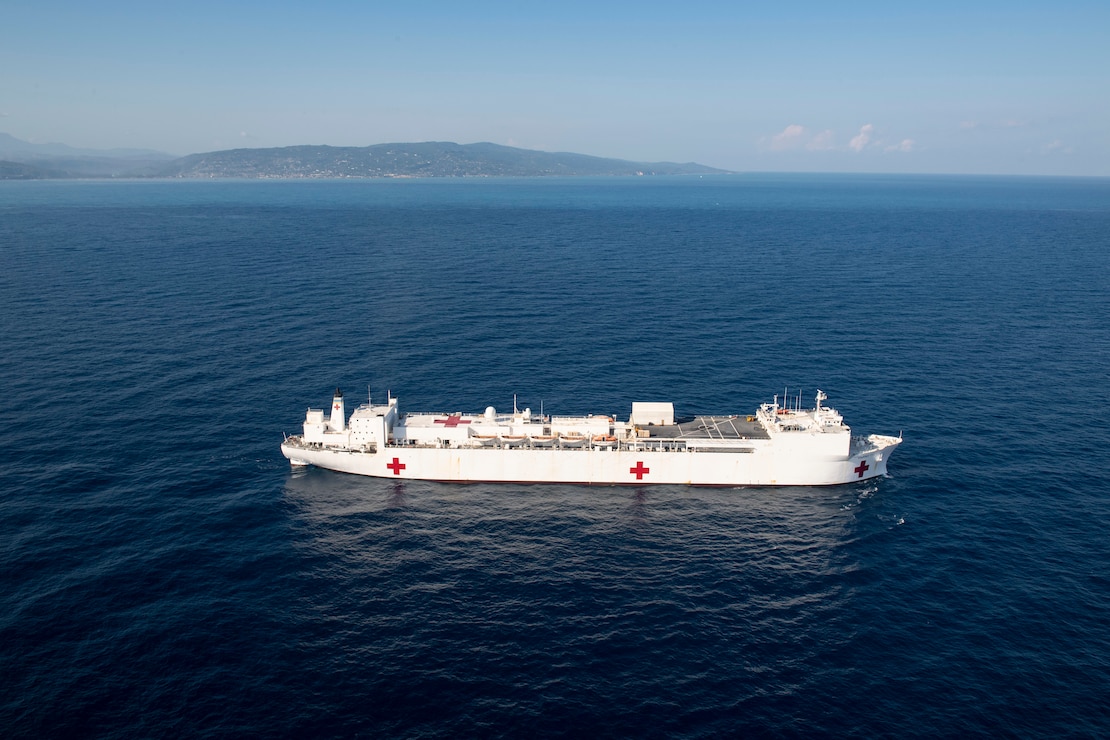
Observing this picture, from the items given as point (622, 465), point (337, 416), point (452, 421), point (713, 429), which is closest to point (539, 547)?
point (622, 465)

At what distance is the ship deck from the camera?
71.8 metres

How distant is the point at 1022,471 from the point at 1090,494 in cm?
565

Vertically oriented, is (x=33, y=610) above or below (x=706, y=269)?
below

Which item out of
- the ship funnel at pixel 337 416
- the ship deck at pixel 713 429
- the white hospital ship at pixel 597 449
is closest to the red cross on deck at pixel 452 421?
the white hospital ship at pixel 597 449

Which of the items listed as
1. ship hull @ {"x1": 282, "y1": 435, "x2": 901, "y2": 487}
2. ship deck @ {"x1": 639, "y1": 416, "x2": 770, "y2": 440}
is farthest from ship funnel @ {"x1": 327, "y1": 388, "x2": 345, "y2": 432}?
ship deck @ {"x1": 639, "y1": 416, "x2": 770, "y2": 440}

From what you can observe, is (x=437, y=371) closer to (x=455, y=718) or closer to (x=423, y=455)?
(x=423, y=455)

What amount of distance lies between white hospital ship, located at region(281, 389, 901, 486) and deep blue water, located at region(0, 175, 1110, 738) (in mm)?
2138

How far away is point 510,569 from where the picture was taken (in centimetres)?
5478

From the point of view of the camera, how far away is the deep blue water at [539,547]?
41906 millimetres

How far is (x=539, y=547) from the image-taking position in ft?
191

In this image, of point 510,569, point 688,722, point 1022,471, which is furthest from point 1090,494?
point 510,569

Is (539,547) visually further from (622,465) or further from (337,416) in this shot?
(337,416)

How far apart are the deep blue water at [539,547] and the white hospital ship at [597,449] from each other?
2.14 metres

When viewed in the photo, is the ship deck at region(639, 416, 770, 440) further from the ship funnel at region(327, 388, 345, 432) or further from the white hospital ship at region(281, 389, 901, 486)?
the ship funnel at region(327, 388, 345, 432)
